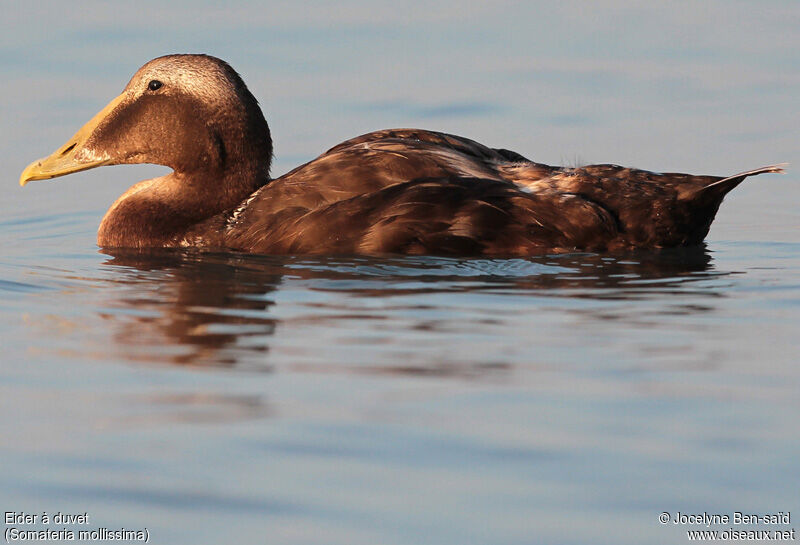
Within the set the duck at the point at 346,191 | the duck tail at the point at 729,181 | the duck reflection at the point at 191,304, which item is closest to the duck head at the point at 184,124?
the duck at the point at 346,191

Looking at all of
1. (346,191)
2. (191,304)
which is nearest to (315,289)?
(191,304)

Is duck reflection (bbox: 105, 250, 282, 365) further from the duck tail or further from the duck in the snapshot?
the duck tail

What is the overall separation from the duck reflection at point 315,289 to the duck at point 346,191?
0.40ft

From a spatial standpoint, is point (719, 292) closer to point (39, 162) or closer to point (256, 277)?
point (256, 277)

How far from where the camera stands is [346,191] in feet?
25.6

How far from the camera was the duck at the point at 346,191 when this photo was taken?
7.52 metres

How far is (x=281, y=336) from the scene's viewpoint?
19.8 ft

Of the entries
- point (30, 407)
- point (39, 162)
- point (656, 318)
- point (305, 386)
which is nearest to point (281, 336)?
point (305, 386)

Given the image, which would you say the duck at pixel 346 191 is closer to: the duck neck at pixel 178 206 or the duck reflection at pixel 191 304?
the duck neck at pixel 178 206

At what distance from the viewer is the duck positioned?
7523 mm

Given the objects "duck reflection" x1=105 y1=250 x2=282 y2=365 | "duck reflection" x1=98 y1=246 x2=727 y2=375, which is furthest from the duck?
"duck reflection" x1=105 y1=250 x2=282 y2=365

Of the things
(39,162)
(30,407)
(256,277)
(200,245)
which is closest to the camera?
(30,407)

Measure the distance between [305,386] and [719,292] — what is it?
250 centimetres

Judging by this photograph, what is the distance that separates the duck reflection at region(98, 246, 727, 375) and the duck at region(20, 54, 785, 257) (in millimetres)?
121
